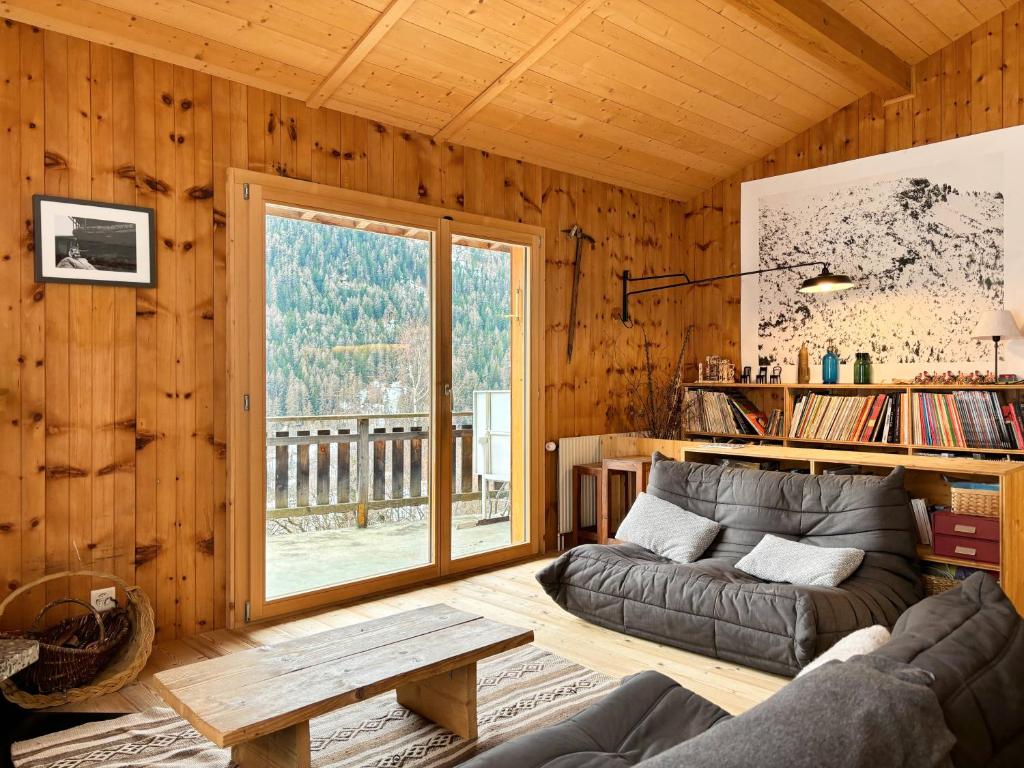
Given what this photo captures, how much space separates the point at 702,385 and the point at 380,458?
2667 millimetres

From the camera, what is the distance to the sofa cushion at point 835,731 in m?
0.95

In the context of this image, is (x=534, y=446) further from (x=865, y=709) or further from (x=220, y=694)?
(x=865, y=709)

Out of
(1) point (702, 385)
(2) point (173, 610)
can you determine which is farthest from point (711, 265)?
(2) point (173, 610)

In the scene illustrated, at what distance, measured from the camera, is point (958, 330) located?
15.5ft

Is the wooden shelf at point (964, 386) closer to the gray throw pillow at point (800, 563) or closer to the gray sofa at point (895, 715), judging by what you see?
the gray throw pillow at point (800, 563)

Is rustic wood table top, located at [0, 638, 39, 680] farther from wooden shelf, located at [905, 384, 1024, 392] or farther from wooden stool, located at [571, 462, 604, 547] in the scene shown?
wooden shelf, located at [905, 384, 1024, 392]

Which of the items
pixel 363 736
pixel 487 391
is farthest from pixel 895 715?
pixel 487 391

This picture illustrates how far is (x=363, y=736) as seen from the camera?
2.58 metres

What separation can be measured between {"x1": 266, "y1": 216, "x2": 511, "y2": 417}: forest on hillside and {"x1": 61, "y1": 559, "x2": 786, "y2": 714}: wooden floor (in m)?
1.07

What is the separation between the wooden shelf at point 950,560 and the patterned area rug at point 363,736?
1.86m

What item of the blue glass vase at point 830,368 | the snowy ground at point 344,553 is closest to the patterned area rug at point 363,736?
the snowy ground at point 344,553

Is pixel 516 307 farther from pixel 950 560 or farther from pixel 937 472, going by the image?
pixel 950 560

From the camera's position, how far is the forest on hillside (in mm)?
3934

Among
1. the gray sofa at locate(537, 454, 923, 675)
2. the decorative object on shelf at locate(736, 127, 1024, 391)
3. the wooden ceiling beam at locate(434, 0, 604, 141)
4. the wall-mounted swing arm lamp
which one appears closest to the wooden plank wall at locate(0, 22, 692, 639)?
the wooden ceiling beam at locate(434, 0, 604, 141)
